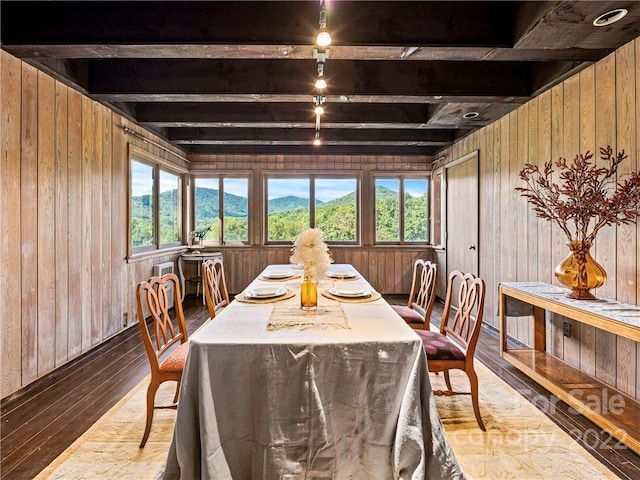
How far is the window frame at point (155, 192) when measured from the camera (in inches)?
164

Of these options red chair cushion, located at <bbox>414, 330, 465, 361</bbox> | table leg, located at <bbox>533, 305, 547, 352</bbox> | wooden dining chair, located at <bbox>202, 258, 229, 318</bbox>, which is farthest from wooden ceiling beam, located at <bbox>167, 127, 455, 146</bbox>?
red chair cushion, located at <bbox>414, 330, 465, 361</bbox>

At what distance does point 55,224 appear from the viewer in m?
2.94

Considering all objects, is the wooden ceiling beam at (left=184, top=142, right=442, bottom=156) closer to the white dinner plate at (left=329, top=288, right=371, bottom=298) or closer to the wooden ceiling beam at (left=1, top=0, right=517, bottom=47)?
the wooden ceiling beam at (left=1, top=0, right=517, bottom=47)

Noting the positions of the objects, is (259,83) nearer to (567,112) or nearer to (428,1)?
(428,1)

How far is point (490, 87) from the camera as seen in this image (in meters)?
3.27

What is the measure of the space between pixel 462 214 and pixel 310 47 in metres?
3.44

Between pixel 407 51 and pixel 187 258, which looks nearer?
pixel 407 51

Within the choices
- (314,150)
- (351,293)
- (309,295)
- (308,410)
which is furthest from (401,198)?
(308,410)

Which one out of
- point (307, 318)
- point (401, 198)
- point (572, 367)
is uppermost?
point (401, 198)

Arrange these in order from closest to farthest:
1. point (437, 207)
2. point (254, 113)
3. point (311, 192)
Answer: point (254, 113), point (437, 207), point (311, 192)

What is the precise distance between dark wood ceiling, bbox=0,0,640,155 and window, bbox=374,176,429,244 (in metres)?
2.42

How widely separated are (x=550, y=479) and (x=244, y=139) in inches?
186

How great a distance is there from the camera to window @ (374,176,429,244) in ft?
20.7

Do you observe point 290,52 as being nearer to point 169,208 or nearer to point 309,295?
point 309,295
